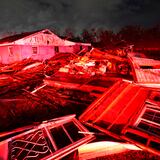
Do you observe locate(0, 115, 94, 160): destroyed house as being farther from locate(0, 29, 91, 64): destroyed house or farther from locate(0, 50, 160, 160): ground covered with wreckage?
locate(0, 29, 91, 64): destroyed house

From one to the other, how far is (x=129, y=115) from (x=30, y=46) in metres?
19.2

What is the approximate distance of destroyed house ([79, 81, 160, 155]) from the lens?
4414 mm

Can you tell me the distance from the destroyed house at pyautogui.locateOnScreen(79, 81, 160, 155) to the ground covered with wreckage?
419 millimetres

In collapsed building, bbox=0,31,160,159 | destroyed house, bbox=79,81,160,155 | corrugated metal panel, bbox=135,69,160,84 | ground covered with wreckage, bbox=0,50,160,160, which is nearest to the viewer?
destroyed house, bbox=79,81,160,155

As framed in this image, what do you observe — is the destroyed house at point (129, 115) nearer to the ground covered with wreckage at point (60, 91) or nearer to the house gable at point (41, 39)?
the ground covered with wreckage at point (60, 91)

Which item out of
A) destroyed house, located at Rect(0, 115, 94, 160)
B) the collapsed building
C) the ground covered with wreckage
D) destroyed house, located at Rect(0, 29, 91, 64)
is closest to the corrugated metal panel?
the collapsed building

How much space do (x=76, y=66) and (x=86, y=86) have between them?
2870 mm

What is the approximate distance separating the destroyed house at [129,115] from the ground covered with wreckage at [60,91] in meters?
0.42

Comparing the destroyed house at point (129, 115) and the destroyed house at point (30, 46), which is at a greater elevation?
the destroyed house at point (30, 46)

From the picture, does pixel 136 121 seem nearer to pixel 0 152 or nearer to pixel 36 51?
pixel 0 152

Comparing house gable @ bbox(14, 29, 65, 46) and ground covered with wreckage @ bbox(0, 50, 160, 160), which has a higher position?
house gable @ bbox(14, 29, 65, 46)

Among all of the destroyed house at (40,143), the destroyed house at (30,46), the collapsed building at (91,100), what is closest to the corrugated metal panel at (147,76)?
the collapsed building at (91,100)

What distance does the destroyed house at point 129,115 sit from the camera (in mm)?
4414

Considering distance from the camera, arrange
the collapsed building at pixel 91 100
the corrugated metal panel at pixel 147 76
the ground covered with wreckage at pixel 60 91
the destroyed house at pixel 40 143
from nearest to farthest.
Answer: the destroyed house at pixel 40 143 → the collapsed building at pixel 91 100 → the ground covered with wreckage at pixel 60 91 → the corrugated metal panel at pixel 147 76
